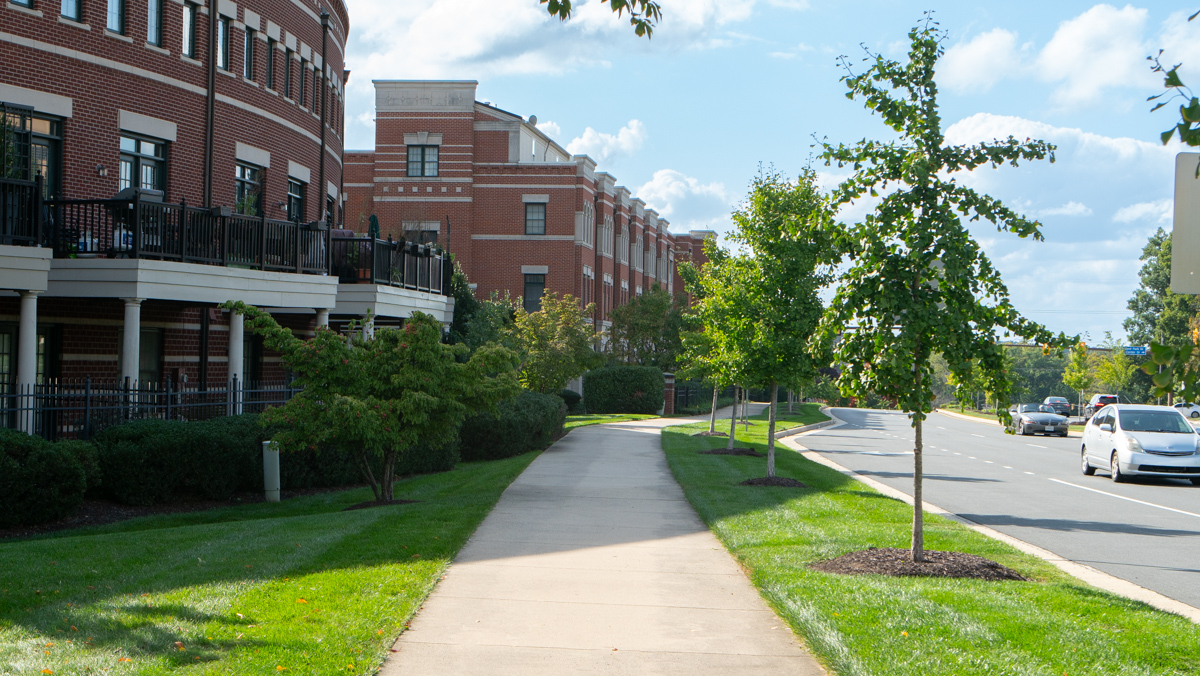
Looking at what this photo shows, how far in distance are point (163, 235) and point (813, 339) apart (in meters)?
11.1

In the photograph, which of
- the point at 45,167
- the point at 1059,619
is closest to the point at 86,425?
the point at 45,167

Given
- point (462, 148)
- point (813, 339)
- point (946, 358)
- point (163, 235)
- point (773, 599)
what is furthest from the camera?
point (462, 148)

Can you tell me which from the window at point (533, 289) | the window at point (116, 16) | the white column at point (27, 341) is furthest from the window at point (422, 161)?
the white column at point (27, 341)

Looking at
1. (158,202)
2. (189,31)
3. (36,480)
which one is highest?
(189,31)

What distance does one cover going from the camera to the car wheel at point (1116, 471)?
1991 cm

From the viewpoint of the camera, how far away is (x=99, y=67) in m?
17.1

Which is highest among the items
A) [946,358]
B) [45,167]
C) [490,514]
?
[45,167]

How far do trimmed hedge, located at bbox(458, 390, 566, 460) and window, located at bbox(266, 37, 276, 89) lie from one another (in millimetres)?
8951

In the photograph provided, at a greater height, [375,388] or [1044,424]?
[375,388]

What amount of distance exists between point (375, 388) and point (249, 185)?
10.8m

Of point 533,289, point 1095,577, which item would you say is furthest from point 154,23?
point 533,289

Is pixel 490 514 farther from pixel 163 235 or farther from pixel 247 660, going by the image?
pixel 163 235

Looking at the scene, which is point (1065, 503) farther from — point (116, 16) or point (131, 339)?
point (116, 16)

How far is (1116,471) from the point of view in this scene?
20.0m
